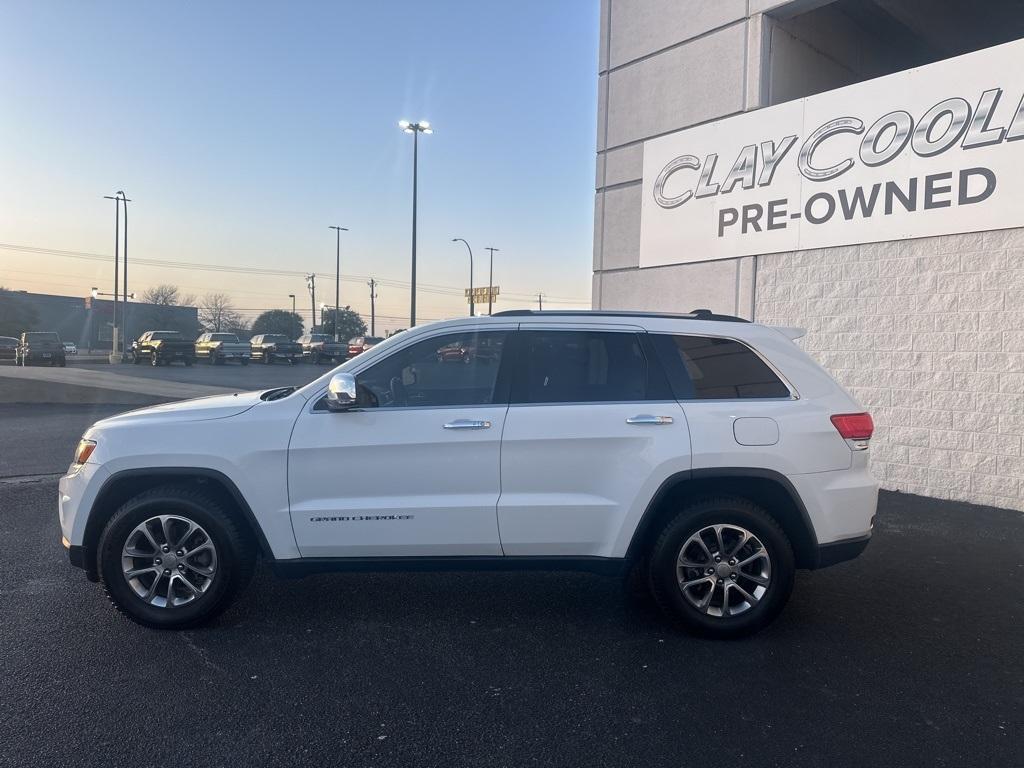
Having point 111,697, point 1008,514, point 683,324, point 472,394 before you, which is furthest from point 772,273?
point 111,697

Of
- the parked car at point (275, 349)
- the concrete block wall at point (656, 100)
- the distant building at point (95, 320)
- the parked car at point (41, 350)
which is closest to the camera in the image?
the concrete block wall at point (656, 100)

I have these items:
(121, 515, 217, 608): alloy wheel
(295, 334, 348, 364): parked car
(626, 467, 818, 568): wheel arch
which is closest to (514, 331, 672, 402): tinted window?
(626, 467, 818, 568): wheel arch

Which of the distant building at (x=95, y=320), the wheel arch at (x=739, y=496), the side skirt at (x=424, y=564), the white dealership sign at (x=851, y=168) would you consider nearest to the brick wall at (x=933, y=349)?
the white dealership sign at (x=851, y=168)

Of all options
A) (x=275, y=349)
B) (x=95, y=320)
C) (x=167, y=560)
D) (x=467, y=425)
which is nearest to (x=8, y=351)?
(x=275, y=349)

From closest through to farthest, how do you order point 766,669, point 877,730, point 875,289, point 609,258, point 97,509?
point 877,730 < point 766,669 < point 97,509 < point 875,289 < point 609,258

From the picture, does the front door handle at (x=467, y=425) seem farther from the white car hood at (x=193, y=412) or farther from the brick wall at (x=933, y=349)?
the brick wall at (x=933, y=349)

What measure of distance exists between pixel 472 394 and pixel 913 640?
2824 millimetres

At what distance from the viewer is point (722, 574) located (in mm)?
4238

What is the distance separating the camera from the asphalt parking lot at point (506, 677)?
10.3ft

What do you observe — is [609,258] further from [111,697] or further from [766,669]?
[111,697]

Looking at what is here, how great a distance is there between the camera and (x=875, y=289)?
27.1 feet

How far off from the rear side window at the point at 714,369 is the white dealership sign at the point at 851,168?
178 inches

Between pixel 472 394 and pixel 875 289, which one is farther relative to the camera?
pixel 875 289

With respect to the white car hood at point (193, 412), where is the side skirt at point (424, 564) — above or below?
below
